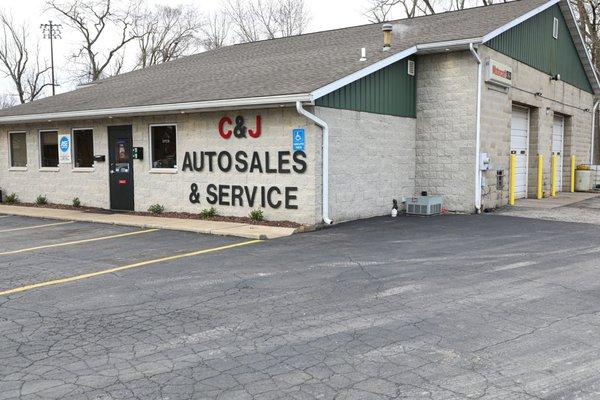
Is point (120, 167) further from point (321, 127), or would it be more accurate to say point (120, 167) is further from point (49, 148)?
point (321, 127)

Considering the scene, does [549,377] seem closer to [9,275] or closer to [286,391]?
[286,391]

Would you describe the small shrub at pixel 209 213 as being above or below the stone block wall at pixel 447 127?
below

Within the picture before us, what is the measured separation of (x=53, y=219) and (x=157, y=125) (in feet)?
11.6

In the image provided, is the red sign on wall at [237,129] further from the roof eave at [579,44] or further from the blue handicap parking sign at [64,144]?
the roof eave at [579,44]

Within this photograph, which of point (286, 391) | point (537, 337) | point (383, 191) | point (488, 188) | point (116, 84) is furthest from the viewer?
point (116, 84)

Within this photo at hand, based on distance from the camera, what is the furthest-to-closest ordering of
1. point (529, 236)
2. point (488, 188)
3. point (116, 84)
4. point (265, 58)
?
1. point (116, 84)
2. point (265, 58)
3. point (488, 188)
4. point (529, 236)

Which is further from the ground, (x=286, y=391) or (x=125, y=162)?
(x=125, y=162)

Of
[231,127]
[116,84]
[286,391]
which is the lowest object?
[286,391]

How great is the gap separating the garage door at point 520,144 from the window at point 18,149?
51.1 feet

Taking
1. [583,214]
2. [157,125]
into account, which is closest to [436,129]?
[583,214]

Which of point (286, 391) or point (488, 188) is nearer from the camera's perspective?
point (286, 391)

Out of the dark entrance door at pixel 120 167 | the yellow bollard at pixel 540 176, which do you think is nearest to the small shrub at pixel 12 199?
the dark entrance door at pixel 120 167

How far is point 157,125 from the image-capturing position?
1452 centimetres

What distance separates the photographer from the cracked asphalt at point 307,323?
3.95 m
